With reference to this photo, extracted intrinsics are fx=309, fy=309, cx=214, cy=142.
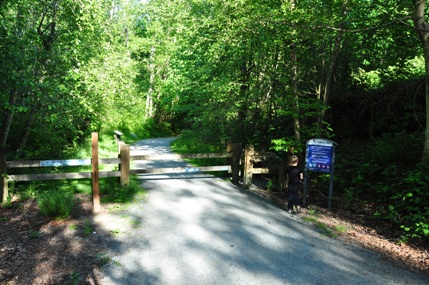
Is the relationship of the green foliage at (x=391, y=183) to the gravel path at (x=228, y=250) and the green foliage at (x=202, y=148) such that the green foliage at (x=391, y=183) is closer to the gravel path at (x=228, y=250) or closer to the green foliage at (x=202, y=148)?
the gravel path at (x=228, y=250)

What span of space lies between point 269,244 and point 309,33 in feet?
18.0

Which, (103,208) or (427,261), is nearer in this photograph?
(427,261)

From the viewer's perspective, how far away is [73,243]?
5.48 meters

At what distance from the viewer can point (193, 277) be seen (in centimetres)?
436

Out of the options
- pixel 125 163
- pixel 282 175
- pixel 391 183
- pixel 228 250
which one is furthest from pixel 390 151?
pixel 125 163

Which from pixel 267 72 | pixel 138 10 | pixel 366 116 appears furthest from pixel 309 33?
pixel 138 10

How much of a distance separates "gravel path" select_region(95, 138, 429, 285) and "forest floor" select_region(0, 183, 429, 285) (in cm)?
32

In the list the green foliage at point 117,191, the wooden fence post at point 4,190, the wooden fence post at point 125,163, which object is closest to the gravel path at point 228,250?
the green foliage at point 117,191

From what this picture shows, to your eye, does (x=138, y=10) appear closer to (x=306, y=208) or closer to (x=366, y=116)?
(x=366, y=116)

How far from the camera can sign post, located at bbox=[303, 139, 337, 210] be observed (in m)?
7.54

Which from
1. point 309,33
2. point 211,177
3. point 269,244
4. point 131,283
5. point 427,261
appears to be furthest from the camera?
point 211,177

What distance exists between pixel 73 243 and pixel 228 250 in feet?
9.02

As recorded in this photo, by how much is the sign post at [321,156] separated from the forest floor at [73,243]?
989 millimetres

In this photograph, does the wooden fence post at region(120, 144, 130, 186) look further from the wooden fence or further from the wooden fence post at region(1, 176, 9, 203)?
the wooden fence post at region(1, 176, 9, 203)
